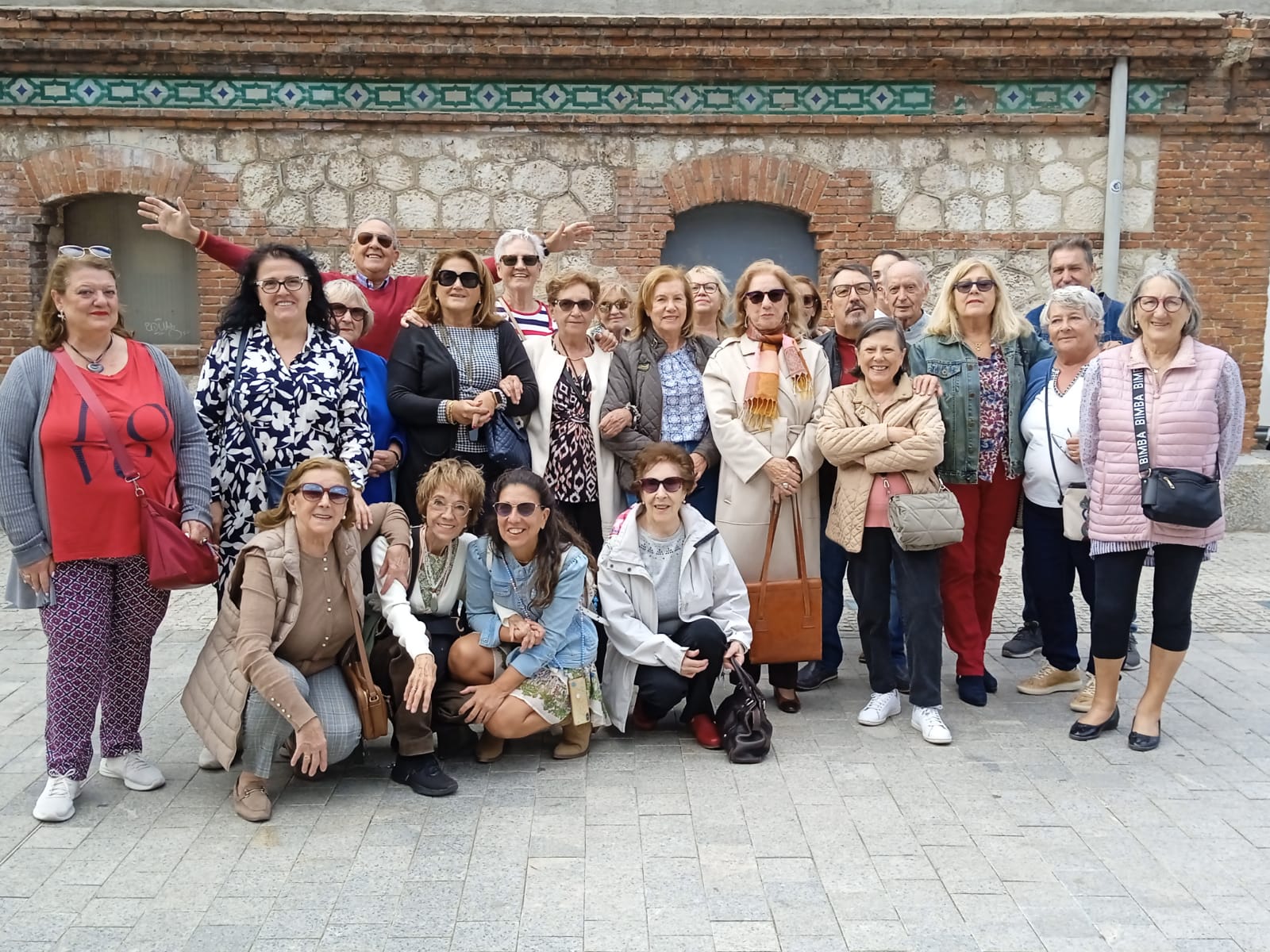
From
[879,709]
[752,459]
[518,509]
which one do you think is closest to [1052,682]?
[879,709]

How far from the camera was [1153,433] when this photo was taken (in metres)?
4.30

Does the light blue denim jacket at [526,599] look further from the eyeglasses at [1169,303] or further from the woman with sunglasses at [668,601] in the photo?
the eyeglasses at [1169,303]

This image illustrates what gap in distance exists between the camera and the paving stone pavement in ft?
10.1

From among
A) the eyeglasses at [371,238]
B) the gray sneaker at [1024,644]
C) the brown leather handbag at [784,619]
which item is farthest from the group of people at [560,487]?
the gray sneaker at [1024,644]

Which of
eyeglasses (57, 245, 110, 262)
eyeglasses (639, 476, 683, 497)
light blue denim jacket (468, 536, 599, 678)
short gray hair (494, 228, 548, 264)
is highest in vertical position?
short gray hair (494, 228, 548, 264)

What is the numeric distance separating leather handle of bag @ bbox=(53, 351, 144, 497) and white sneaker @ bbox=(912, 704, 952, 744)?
3.14m

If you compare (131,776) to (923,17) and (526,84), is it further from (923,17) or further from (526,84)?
(923,17)

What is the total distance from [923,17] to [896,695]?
5.81m

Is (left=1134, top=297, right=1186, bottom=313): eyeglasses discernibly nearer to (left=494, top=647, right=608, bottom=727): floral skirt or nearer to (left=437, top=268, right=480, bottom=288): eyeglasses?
(left=494, top=647, right=608, bottom=727): floral skirt

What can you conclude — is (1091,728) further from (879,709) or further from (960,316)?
(960,316)

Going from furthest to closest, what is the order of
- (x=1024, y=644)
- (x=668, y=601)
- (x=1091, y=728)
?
1. (x=1024, y=644)
2. (x=1091, y=728)
3. (x=668, y=601)

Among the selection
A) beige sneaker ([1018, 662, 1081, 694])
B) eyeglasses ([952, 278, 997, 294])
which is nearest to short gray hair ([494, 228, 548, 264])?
eyeglasses ([952, 278, 997, 294])

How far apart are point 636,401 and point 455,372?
2.65ft

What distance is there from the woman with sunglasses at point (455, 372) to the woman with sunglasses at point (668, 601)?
70 centimetres
